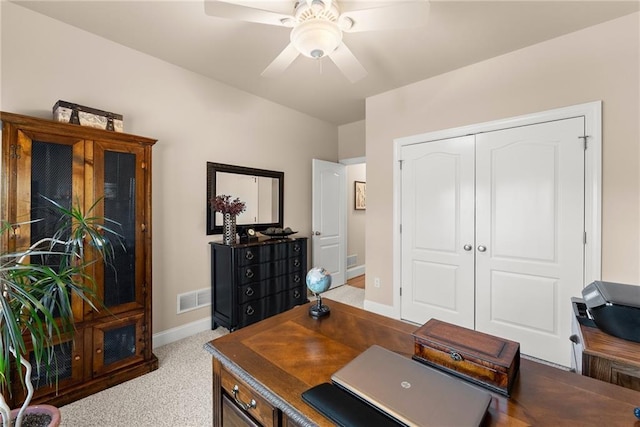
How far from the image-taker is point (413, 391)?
748mm

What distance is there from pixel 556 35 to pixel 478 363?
2841 mm

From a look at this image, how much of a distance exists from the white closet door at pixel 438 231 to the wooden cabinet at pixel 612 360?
1660 millimetres

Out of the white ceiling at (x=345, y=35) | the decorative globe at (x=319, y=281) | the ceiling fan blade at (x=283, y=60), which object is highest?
the white ceiling at (x=345, y=35)

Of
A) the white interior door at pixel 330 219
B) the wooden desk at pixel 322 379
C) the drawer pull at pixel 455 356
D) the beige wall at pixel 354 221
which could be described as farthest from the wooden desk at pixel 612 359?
the beige wall at pixel 354 221

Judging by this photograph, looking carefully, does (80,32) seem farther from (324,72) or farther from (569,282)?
(569,282)

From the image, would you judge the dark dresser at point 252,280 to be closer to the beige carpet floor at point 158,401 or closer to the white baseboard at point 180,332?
the white baseboard at point 180,332

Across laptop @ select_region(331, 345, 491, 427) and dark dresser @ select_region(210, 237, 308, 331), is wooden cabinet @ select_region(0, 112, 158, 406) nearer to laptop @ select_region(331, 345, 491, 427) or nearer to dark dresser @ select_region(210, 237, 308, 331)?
dark dresser @ select_region(210, 237, 308, 331)

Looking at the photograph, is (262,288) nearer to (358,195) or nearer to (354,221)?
(354,221)

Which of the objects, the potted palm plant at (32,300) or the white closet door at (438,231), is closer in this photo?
the potted palm plant at (32,300)

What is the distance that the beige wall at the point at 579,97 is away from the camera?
2.04 meters

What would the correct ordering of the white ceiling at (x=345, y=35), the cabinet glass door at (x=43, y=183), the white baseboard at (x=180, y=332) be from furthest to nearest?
the white baseboard at (x=180, y=332) < the white ceiling at (x=345, y=35) < the cabinet glass door at (x=43, y=183)

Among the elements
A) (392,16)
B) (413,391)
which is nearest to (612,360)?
(413,391)

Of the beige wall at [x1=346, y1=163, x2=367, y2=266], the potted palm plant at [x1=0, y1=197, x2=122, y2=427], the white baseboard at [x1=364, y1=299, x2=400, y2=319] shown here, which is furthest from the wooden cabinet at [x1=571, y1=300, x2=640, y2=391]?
the beige wall at [x1=346, y1=163, x2=367, y2=266]

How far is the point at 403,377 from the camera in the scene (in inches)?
31.9
